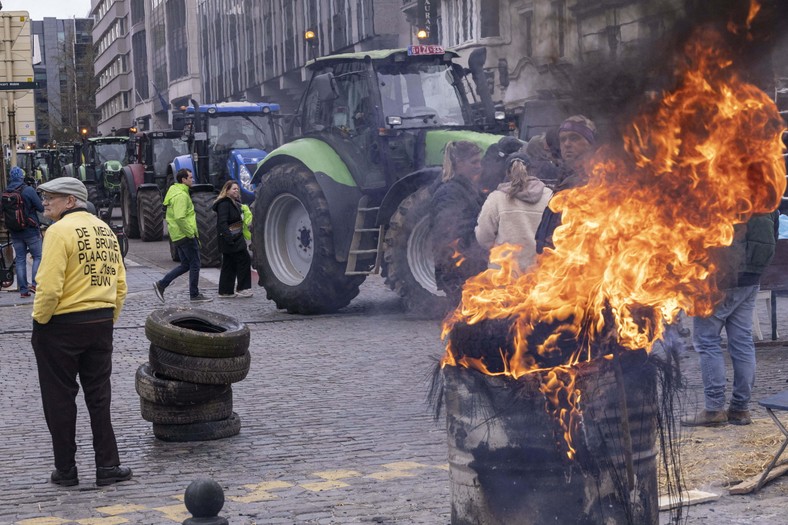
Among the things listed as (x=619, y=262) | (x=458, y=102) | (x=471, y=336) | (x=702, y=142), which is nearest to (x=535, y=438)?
(x=471, y=336)

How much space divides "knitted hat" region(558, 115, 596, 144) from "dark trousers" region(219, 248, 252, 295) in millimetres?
10336

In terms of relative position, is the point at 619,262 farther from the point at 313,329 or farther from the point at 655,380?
the point at 313,329

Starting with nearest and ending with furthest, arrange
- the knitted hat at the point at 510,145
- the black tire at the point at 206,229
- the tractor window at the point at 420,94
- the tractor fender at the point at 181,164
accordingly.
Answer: the knitted hat at the point at 510,145 → the tractor window at the point at 420,94 → the black tire at the point at 206,229 → the tractor fender at the point at 181,164

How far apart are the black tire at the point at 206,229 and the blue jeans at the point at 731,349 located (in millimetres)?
13078

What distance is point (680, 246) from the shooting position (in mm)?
5387

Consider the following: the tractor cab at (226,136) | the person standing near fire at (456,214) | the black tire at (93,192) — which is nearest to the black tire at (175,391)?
the person standing near fire at (456,214)

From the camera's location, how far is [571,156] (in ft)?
23.3

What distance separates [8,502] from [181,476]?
1034 millimetres

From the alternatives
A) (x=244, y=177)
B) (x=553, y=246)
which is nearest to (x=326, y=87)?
(x=553, y=246)

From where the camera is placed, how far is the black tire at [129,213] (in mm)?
29688

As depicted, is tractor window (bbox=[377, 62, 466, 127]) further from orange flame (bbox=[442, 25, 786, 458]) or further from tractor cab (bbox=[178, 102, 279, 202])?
tractor cab (bbox=[178, 102, 279, 202])

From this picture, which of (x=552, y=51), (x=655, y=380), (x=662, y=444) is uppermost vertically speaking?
(x=552, y=51)

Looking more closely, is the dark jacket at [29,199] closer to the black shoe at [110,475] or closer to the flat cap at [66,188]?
the flat cap at [66,188]

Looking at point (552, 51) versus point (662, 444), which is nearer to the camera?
point (662, 444)
